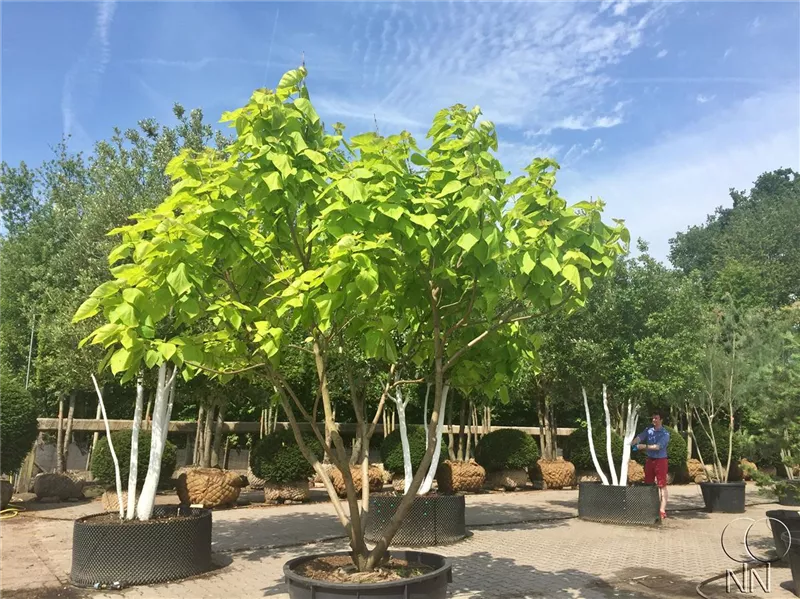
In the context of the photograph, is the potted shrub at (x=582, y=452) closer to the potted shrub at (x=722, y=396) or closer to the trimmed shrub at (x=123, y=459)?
the potted shrub at (x=722, y=396)

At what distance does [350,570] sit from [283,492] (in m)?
8.55

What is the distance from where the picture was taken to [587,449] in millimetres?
Result: 15258

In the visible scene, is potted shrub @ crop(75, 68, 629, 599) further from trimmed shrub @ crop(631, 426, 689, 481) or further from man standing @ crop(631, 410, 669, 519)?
trimmed shrub @ crop(631, 426, 689, 481)

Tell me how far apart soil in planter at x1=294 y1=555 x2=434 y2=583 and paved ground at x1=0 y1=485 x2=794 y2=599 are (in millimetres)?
1344

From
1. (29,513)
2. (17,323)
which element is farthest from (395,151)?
(17,323)

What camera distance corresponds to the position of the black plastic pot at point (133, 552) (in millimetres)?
5895

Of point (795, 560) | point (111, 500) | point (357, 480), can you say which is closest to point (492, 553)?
point (795, 560)

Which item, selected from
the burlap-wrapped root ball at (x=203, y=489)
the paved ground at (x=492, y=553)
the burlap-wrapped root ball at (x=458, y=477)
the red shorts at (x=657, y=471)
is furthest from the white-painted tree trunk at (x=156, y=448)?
the red shorts at (x=657, y=471)

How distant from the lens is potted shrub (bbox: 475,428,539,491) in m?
15.0

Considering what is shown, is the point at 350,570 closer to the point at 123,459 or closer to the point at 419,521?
the point at 419,521

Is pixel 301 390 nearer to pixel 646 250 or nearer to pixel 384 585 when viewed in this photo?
pixel 646 250

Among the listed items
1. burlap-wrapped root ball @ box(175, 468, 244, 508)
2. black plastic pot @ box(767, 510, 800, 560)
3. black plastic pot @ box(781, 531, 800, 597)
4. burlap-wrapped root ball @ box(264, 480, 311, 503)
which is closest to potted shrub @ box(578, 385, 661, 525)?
black plastic pot @ box(767, 510, 800, 560)

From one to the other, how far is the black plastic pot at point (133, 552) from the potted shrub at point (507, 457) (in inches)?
391

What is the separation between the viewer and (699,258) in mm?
50281
